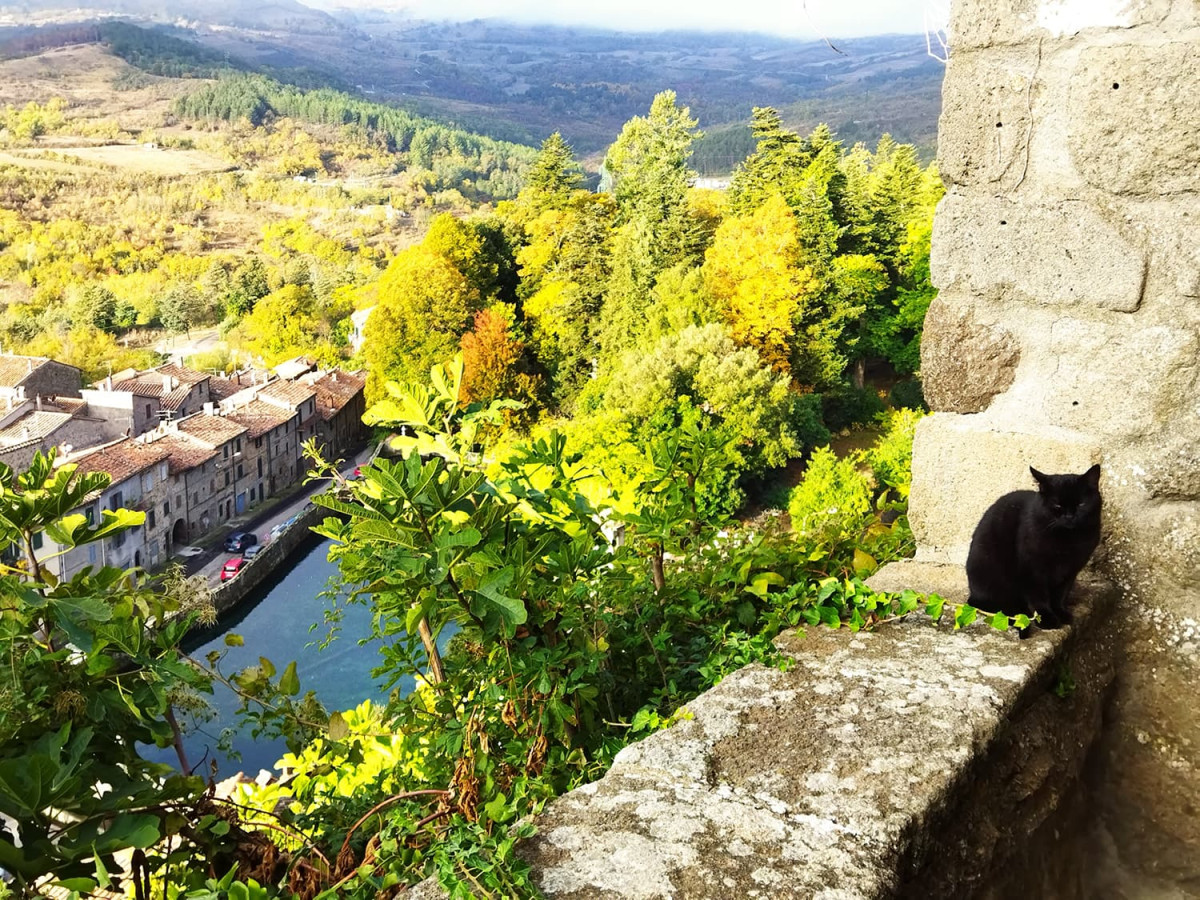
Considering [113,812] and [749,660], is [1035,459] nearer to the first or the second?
[749,660]

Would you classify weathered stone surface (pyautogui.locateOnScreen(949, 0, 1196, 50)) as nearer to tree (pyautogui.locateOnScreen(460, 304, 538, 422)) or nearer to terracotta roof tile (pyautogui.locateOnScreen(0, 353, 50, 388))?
tree (pyautogui.locateOnScreen(460, 304, 538, 422))

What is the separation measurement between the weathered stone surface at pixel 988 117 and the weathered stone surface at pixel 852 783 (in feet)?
2.93

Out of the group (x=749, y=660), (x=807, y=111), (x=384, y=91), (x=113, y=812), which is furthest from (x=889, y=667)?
(x=384, y=91)

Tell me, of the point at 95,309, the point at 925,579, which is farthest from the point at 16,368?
the point at 925,579

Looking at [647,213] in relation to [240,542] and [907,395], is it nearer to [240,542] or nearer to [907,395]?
[907,395]

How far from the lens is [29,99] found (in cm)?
8775

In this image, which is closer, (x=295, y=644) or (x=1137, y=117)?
(x=1137, y=117)

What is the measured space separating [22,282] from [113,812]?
69.9m

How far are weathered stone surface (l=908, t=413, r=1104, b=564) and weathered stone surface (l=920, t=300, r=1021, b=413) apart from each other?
4 cm

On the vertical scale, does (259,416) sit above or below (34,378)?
below

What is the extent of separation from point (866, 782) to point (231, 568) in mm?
31030

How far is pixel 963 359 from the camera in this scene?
83.5 inches

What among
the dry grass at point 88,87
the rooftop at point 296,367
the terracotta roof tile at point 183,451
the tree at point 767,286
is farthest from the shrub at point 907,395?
the dry grass at point 88,87

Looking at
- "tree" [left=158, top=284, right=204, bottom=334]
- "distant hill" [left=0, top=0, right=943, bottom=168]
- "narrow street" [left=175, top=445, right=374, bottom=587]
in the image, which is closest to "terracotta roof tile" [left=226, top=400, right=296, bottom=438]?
"narrow street" [left=175, top=445, right=374, bottom=587]
